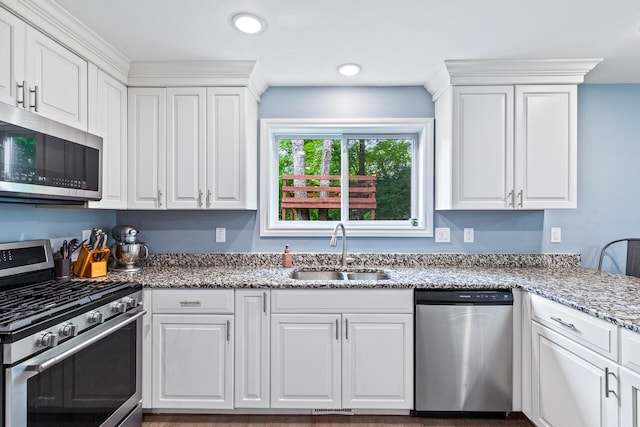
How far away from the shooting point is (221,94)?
93.6 inches

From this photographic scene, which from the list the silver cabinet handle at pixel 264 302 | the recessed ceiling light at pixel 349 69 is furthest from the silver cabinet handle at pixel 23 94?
the recessed ceiling light at pixel 349 69

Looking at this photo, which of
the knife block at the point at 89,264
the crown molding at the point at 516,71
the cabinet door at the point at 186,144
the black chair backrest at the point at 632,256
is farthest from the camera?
the black chair backrest at the point at 632,256

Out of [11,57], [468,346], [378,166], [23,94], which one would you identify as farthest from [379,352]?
[11,57]

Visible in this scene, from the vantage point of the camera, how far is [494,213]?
2664 millimetres

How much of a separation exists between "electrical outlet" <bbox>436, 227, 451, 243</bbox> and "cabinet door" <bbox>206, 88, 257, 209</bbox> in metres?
1.45

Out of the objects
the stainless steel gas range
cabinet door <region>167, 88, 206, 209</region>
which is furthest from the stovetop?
cabinet door <region>167, 88, 206, 209</region>

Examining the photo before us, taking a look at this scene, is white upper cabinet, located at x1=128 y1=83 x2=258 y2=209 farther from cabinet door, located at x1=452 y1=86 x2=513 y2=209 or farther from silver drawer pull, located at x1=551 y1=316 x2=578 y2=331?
silver drawer pull, located at x1=551 y1=316 x2=578 y2=331

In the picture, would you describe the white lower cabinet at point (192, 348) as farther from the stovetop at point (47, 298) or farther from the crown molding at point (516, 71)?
the crown molding at point (516, 71)

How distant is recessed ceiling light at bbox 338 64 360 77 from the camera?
92.7 inches

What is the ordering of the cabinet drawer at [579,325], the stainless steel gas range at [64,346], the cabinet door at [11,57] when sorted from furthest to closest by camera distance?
the cabinet door at [11,57]
the cabinet drawer at [579,325]
the stainless steel gas range at [64,346]

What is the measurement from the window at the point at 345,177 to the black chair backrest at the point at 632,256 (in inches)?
54.3

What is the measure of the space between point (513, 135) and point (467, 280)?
3.43 feet

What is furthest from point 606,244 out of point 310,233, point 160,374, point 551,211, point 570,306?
point 160,374

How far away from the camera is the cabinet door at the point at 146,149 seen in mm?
2396
